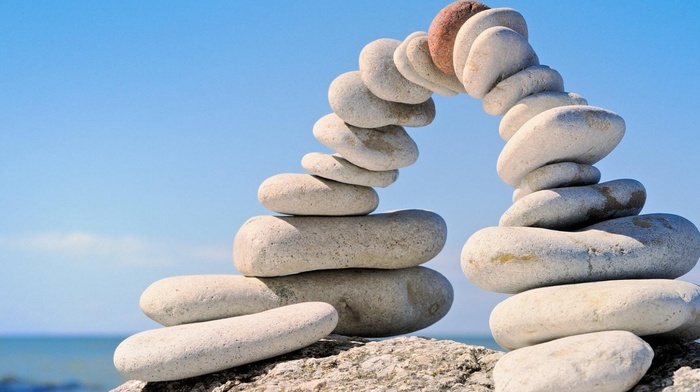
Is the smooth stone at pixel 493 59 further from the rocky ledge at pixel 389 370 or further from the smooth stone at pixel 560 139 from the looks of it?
the rocky ledge at pixel 389 370

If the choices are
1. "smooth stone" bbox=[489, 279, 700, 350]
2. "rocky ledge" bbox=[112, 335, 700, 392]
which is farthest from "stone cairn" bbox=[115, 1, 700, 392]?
"rocky ledge" bbox=[112, 335, 700, 392]

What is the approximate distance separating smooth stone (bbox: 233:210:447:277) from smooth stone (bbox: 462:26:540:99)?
164 cm

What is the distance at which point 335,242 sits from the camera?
789cm

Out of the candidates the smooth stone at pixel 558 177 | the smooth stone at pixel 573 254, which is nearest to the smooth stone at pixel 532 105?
the smooth stone at pixel 558 177

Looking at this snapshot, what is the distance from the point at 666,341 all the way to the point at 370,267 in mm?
2992

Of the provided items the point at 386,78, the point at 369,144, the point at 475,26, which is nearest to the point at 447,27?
the point at 475,26

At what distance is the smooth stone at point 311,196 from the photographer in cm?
795

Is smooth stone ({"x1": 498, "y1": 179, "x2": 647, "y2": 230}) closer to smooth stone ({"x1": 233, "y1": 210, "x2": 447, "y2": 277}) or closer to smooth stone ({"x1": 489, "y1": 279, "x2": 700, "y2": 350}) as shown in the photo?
smooth stone ({"x1": 489, "y1": 279, "x2": 700, "y2": 350})

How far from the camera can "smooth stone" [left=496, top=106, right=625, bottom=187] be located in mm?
6301

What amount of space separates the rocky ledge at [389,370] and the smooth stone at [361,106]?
214 cm

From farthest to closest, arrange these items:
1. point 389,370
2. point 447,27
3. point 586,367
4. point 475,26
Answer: point 447,27, point 475,26, point 389,370, point 586,367

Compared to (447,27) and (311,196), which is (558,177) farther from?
(311,196)

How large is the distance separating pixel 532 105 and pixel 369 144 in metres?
1.83

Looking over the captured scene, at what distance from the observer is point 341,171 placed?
7941 millimetres
